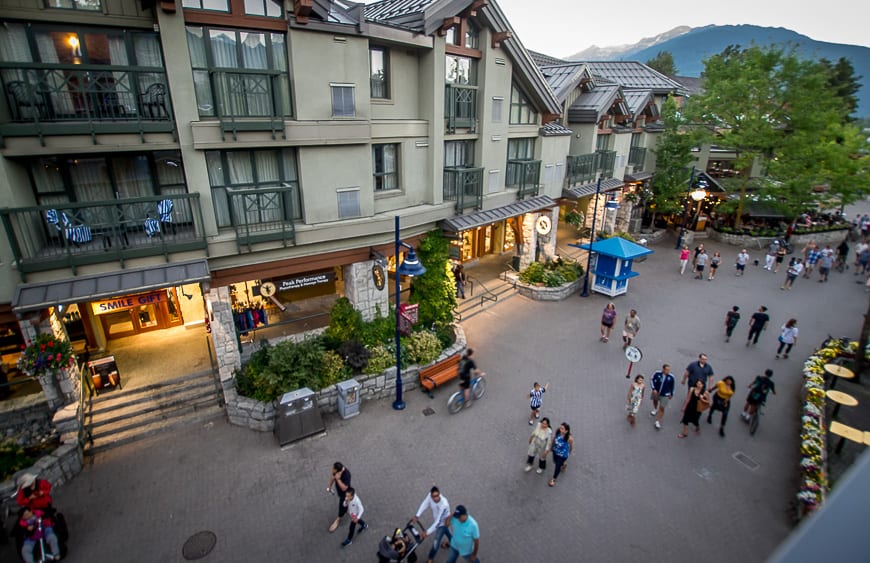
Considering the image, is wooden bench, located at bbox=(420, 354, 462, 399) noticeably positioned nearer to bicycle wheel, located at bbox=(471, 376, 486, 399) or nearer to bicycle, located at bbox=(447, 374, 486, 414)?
bicycle, located at bbox=(447, 374, 486, 414)

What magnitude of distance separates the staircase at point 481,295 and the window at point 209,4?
44.6 feet

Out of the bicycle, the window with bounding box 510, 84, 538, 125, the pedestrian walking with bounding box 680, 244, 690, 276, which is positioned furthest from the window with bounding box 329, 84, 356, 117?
the pedestrian walking with bounding box 680, 244, 690, 276

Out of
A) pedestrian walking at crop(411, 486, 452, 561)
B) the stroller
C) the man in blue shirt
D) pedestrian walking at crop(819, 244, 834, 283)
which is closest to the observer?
the man in blue shirt

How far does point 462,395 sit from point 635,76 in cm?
3461

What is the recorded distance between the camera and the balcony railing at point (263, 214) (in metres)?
13.1

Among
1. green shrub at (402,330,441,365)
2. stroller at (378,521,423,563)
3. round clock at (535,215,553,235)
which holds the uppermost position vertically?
round clock at (535,215,553,235)

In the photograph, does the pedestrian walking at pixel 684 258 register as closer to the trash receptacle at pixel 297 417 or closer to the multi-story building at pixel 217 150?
the multi-story building at pixel 217 150

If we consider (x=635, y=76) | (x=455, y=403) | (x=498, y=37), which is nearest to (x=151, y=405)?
(x=455, y=403)

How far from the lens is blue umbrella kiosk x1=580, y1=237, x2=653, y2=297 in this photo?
22359 mm

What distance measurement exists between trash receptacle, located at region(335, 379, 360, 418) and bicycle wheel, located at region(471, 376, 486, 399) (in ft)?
12.1

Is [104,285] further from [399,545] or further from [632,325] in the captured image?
[632,325]

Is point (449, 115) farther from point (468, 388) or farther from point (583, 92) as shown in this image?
point (583, 92)

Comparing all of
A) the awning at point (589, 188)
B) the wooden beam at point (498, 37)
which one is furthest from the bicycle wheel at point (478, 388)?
the awning at point (589, 188)

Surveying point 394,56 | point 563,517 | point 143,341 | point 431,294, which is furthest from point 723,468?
point 143,341
